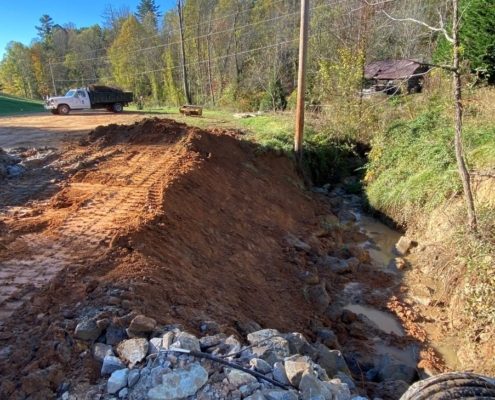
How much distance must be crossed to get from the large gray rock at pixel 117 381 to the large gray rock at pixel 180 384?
0.27m

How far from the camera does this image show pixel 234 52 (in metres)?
34.7

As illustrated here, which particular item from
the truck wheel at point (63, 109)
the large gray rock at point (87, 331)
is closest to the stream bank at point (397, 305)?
the large gray rock at point (87, 331)

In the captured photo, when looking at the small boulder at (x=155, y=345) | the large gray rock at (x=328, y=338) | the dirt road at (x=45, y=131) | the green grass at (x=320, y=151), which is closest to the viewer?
the small boulder at (x=155, y=345)

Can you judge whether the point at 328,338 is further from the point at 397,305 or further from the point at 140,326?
the point at 140,326

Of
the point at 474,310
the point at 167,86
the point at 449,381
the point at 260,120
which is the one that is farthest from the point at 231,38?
the point at 449,381

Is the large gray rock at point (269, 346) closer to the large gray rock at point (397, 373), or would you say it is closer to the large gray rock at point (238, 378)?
the large gray rock at point (238, 378)

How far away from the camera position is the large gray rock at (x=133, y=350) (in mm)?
3453

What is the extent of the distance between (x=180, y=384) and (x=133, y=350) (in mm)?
594

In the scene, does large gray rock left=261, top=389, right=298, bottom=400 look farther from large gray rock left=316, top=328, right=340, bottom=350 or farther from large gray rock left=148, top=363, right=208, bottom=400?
large gray rock left=316, top=328, right=340, bottom=350

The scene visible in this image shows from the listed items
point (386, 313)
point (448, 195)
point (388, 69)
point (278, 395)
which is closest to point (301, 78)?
point (448, 195)

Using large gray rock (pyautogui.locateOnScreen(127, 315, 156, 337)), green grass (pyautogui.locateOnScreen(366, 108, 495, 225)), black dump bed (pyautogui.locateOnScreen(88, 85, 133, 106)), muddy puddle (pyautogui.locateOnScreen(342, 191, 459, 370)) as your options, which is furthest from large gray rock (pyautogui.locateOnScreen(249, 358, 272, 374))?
black dump bed (pyautogui.locateOnScreen(88, 85, 133, 106))

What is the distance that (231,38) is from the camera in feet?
116

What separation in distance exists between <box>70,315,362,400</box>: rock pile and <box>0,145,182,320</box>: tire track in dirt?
60.9 inches

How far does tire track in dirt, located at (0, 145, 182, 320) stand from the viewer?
5.04 metres
